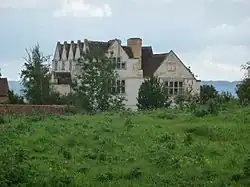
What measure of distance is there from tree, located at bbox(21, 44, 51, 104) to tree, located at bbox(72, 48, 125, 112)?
275 cm

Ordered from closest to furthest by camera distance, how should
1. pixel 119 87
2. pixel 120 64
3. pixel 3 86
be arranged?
pixel 119 87 → pixel 120 64 → pixel 3 86

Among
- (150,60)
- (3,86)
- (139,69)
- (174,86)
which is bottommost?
(174,86)

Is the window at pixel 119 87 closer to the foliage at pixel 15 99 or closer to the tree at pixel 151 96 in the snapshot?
the tree at pixel 151 96

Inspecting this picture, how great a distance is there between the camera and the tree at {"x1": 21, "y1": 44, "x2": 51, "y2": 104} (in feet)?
176

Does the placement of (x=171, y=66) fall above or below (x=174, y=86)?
above

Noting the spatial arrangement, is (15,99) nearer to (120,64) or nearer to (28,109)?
(28,109)

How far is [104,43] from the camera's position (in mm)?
65875

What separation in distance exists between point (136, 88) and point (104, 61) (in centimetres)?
954

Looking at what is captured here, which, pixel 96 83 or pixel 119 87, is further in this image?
pixel 119 87

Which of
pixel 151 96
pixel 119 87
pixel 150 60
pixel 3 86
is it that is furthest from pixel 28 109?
pixel 3 86

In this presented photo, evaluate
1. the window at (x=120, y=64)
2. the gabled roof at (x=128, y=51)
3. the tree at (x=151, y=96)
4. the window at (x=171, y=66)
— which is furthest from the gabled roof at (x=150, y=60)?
the tree at (x=151, y=96)

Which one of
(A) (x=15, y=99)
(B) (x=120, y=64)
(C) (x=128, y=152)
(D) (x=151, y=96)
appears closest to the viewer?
(C) (x=128, y=152)

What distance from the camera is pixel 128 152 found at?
16703mm

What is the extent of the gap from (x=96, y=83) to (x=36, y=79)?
5.99 meters
